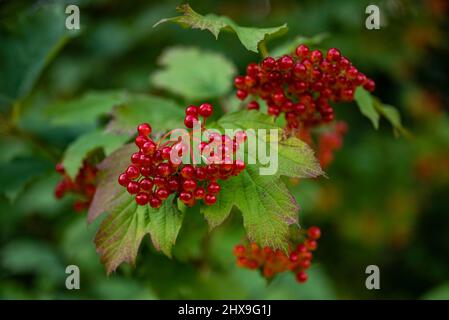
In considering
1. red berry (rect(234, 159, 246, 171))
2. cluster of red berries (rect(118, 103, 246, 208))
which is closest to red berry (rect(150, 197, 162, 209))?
cluster of red berries (rect(118, 103, 246, 208))

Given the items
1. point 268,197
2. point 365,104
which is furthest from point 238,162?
point 365,104

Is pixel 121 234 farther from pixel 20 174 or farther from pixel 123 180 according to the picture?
pixel 20 174

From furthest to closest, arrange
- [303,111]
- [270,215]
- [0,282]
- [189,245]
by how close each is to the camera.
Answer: [0,282] → [189,245] → [303,111] → [270,215]

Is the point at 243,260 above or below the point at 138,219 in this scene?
below

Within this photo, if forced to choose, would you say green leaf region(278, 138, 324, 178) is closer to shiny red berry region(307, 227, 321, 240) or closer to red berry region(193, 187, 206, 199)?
red berry region(193, 187, 206, 199)

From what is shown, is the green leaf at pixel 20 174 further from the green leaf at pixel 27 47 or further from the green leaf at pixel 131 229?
the green leaf at pixel 131 229

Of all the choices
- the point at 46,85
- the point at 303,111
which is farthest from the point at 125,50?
the point at 303,111

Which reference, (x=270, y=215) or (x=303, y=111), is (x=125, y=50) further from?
(x=270, y=215)
